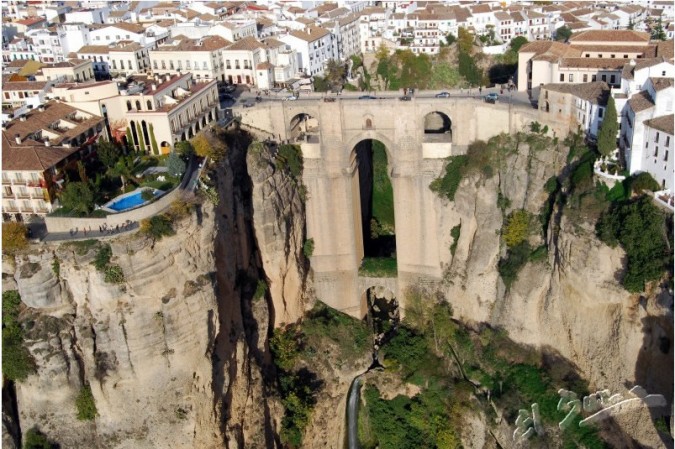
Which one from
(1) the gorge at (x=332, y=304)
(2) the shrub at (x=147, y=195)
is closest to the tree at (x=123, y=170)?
(2) the shrub at (x=147, y=195)

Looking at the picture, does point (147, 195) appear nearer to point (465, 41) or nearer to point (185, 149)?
point (185, 149)

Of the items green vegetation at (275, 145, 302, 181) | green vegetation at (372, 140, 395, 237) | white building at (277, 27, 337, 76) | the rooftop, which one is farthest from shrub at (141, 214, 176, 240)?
white building at (277, 27, 337, 76)

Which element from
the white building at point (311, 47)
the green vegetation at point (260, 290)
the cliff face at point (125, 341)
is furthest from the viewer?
the white building at point (311, 47)

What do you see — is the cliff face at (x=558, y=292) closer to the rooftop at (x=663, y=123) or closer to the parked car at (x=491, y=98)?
the parked car at (x=491, y=98)

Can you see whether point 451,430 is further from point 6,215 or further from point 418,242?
point 6,215

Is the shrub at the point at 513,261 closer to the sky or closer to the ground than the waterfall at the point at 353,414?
closer to the sky

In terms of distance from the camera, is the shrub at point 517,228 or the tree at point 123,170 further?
the shrub at point 517,228

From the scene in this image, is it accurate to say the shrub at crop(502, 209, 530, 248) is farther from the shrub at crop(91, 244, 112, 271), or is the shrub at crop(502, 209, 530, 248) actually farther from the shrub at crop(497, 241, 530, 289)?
the shrub at crop(91, 244, 112, 271)

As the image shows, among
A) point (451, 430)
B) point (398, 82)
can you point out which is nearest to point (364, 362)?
point (451, 430)
